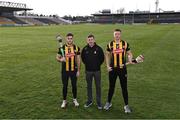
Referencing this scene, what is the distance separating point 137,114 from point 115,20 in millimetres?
136544

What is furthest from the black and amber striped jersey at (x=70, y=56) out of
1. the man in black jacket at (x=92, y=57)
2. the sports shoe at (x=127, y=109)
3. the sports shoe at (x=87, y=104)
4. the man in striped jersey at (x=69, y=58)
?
the sports shoe at (x=127, y=109)

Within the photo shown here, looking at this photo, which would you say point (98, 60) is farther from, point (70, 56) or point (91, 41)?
point (70, 56)

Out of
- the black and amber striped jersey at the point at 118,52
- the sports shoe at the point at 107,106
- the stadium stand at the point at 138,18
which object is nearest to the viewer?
the black and amber striped jersey at the point at 118,52

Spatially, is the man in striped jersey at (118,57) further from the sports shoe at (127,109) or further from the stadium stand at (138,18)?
the stadium stand at (138,18)

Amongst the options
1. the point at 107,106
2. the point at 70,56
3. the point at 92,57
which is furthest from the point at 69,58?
the point at 107,106

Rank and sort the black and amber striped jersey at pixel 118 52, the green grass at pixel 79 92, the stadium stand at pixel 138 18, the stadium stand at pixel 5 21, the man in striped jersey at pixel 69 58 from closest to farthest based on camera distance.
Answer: the black and amber striped jersey at pixel 118 52 → the green grass at pixel 79 92 → the man in striped jersey at pixel 69 58 → the stadium stand at pixel 5 21 → the stadium stand at pixel 138 18

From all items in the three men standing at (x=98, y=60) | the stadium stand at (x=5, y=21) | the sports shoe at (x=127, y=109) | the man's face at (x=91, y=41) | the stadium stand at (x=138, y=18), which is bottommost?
the sports shoe at (x=127, y=109)

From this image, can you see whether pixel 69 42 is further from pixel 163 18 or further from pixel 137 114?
pixel 163 18

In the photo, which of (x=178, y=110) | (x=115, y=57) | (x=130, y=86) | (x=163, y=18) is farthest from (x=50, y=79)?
(x=163, y=18)

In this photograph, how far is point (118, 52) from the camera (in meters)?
7.12

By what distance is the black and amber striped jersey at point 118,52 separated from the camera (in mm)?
7105

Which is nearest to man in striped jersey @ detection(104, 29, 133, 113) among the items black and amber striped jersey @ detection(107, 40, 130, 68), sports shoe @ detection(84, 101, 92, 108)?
black and amber striped jersey @ detection(107, 40, 130, 68)

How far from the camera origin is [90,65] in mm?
7355

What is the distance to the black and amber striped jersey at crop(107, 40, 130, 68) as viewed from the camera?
280 inches
